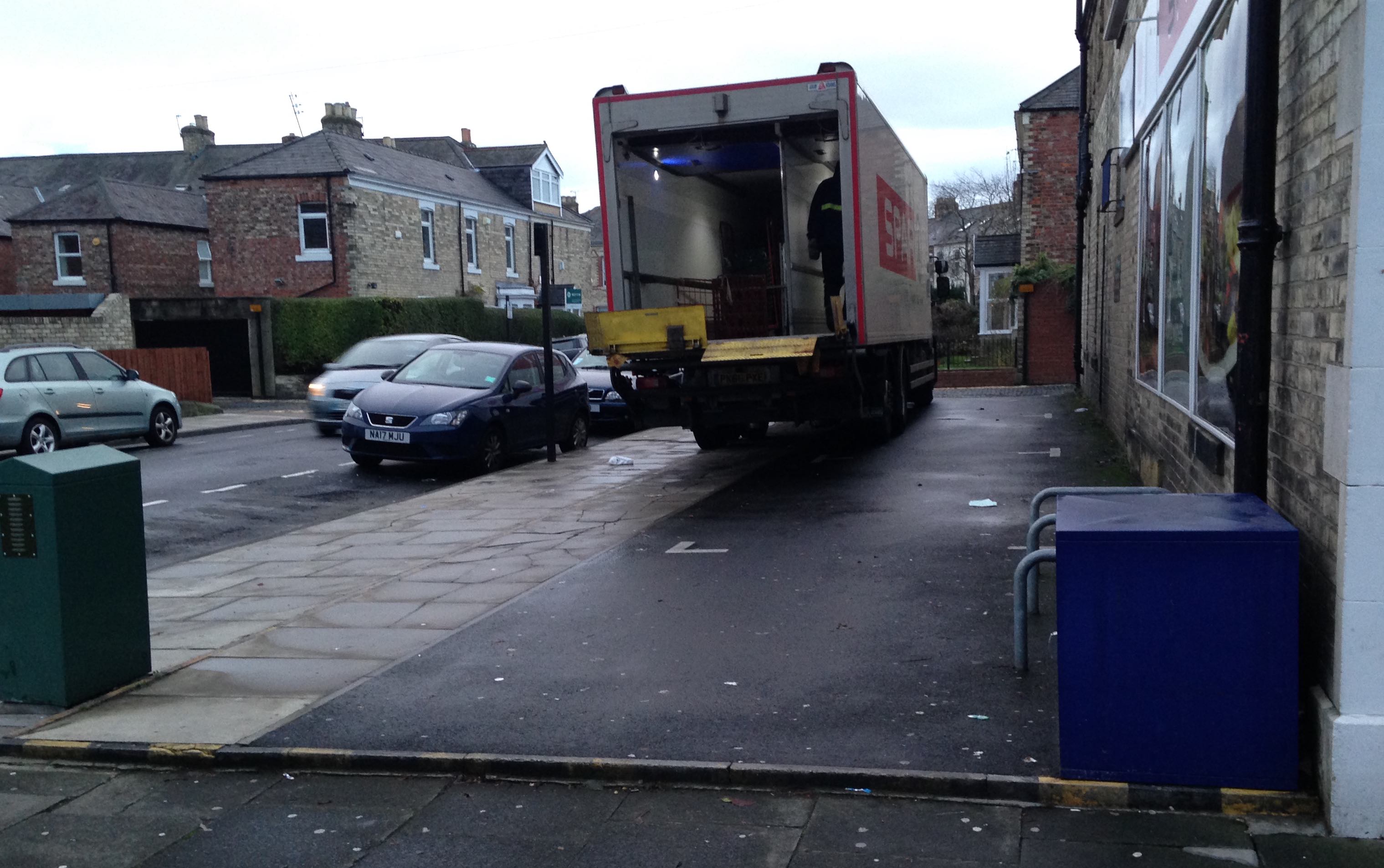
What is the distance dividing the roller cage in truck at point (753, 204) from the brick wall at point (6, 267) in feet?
117

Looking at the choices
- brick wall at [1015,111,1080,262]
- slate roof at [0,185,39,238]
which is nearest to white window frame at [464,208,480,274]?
slate roof at [0,185,39,238]

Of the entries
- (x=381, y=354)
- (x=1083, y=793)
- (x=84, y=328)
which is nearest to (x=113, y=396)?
(x=381, y=354)

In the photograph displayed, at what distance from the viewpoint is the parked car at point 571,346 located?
2394cm

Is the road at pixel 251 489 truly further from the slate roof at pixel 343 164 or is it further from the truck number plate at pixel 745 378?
the slate roof at pixel 343 164

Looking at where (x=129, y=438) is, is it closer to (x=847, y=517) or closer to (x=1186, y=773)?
(x=847, y=517)

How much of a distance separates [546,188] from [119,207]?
17.6 meters

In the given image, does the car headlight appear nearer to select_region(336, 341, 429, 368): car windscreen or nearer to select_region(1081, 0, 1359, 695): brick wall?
select_region(336, 341, 429, 368): car windscreen

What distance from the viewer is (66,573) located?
5215 millimetres

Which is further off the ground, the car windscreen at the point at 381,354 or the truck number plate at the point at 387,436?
the car windscreen at the point at 381,354

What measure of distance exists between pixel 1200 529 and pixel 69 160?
60887 millimetres

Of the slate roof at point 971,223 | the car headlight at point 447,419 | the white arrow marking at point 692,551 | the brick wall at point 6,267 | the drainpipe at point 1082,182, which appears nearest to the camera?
the white arrow marking at point 692,551

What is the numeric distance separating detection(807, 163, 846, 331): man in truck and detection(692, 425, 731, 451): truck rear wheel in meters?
3.08

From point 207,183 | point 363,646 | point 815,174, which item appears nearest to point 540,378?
point 815,174

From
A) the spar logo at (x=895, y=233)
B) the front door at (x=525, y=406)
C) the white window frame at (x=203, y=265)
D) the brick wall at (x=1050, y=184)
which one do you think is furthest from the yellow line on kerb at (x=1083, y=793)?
the white window frame at (x=203, y=265)
